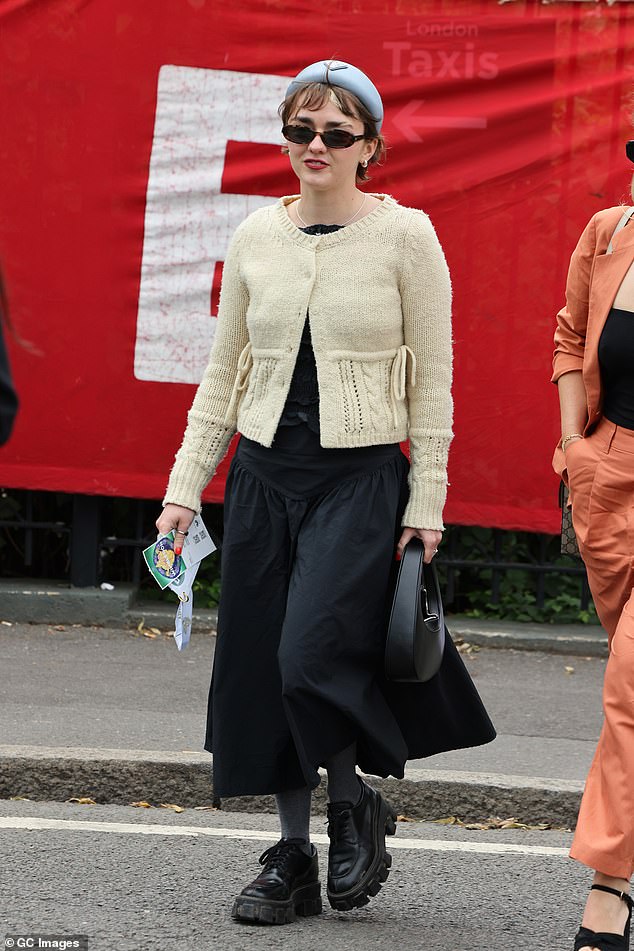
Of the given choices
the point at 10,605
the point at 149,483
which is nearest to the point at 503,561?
the point at 149,483

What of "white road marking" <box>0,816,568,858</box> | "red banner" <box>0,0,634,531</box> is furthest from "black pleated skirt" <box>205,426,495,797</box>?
"red banner" <box>0,0,634,531</box>

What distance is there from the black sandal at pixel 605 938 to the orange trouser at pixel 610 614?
7 cm

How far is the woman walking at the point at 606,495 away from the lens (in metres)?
3.39

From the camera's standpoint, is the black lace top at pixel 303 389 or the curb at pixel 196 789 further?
the curb at pixel 196 789

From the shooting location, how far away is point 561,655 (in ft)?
23.9

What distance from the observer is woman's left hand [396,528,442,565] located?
152 inches

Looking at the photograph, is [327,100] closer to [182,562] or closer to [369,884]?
[182,562]

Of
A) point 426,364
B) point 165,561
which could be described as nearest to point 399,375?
point 426,364

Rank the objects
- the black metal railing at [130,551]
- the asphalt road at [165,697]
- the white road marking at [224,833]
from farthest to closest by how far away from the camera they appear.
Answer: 1. the black metal railing at [130,551]
2. the asphalt road at [165,697]
3. the white road marking at [224,833]

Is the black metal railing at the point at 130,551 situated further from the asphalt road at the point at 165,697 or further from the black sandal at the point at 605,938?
the black sandal at the point at 605,938

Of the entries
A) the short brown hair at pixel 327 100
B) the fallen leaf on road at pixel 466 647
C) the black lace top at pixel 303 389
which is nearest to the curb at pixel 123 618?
the fallen leaf on road at pixel 466 647

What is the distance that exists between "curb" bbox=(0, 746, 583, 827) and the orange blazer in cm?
159

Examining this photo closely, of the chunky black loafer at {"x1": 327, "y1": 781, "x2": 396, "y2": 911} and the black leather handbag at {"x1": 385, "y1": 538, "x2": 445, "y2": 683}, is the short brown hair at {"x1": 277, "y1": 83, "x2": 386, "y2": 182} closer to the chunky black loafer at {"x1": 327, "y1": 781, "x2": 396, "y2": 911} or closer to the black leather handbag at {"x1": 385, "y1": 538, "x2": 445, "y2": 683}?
the black leather handbag at {"x1": 385, "y1": 538, "x2": 445, "y2": 683}

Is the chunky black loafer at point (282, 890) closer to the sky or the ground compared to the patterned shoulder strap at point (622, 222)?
closer to the ground
